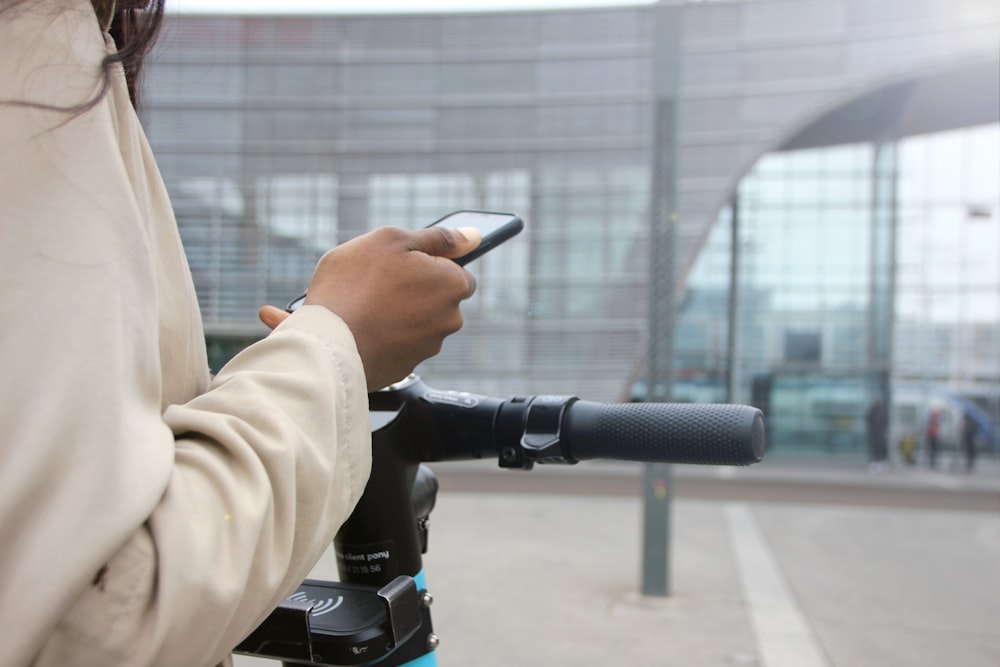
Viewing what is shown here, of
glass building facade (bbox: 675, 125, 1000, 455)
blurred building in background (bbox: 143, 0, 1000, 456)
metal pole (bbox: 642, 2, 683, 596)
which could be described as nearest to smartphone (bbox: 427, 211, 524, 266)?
metal pole (bbox: 642, 2, 683, 596)

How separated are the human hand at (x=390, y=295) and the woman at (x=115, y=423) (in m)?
0.05

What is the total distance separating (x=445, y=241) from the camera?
0.76m

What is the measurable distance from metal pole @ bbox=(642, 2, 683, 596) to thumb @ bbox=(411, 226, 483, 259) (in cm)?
466

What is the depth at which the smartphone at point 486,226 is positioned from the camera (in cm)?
85

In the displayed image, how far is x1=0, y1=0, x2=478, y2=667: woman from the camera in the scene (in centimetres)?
48

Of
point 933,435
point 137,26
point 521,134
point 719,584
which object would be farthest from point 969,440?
point 137,26

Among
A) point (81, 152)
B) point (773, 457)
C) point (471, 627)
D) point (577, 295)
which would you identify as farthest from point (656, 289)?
point (773, 457)

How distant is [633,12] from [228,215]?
7.48m

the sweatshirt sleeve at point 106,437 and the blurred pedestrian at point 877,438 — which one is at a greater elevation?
the sweatshirt sleeve at point 106,437

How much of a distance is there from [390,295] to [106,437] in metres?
0.27

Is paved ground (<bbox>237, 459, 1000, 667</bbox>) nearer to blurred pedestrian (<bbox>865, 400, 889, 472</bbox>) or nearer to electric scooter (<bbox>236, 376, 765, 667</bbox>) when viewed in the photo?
electric scooter (<bbox>236, 376, 765, 667</bbox>)

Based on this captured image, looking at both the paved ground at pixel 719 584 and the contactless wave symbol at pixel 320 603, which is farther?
the paved ground at pixel 719 584

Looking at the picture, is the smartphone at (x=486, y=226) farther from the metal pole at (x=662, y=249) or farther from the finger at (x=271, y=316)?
the metal pole at (x=662, y=249)

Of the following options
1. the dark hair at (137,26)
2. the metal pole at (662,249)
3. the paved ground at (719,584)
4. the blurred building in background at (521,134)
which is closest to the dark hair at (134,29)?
the dark hair at (137,26)
